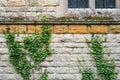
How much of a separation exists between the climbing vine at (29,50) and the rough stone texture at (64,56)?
0.09 metres

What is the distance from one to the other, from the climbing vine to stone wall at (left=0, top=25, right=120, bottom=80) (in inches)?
3.8

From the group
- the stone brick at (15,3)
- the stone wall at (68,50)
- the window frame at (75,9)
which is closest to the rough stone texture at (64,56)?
the stone wall at (68,50)

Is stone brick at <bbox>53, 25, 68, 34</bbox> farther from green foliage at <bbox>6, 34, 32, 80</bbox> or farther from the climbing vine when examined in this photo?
green foliage at <bbox>6, 34, 32, 80</bbox>

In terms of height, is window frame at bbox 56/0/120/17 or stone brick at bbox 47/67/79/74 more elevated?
window frame at bbox 56/0/120/17

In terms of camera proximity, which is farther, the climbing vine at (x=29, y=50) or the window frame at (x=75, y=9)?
the window frame at (x=75, y=9)

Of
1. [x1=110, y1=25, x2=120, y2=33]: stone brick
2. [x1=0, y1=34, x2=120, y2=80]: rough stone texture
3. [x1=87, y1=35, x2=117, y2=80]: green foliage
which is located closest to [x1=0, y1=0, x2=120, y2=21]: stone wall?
[x1=110, y1=25, x2=120, y2=33]: stone brick

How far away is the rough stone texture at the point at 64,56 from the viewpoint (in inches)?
218

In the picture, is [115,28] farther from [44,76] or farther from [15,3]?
[15,3]

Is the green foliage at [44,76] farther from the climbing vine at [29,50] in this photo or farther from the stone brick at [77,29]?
the stone brick at [77,29]

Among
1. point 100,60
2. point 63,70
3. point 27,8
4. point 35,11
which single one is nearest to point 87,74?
point 100,60

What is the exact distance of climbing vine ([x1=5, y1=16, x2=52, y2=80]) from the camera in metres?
5.50

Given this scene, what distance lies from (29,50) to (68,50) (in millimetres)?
788

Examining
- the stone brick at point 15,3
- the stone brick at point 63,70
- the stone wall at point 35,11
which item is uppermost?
the stone brick at point 15,3

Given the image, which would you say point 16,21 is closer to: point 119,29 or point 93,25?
point 93,25
